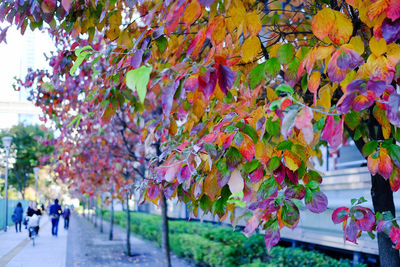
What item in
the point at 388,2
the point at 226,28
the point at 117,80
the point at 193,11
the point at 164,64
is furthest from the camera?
the point at 164,64

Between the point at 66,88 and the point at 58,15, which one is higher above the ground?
the point at 66,88

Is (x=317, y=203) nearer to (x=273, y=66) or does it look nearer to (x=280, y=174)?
(x=280, y=174)

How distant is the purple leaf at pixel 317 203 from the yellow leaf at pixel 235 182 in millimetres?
407

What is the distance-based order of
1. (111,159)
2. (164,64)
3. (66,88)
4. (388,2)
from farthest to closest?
(111,159) → (66,88) → (164,64) → (388,2)

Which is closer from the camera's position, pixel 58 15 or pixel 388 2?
pixel 388 2

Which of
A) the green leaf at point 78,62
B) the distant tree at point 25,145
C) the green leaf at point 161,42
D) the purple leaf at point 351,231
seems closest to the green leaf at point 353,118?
the purple leaf at point 351,231

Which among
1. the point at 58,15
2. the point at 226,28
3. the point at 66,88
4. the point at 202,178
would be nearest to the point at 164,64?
the point at 58,15

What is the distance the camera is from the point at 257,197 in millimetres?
2639

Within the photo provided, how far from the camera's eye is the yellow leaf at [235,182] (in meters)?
2.29

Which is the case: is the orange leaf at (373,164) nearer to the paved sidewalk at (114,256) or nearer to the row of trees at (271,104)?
the row of trees at (271,104)

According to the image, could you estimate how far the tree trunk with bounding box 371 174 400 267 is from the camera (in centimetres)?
355

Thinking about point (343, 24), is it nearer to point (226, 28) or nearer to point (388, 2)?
point (388, 2)

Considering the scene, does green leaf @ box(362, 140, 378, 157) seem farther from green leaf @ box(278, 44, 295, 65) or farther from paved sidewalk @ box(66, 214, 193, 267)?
paved sidewalk @ box(66, 214, 193, 267)

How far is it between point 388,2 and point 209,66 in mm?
950
